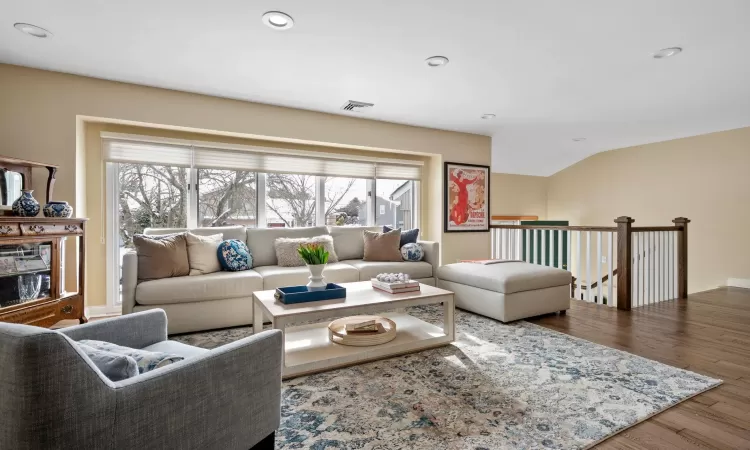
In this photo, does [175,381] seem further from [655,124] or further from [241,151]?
[655,124]

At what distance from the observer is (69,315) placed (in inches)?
113

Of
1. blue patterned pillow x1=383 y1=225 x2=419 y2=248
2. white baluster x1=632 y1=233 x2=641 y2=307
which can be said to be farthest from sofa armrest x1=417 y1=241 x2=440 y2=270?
white baluster x1=632 y1=233 x2=641 y2=307

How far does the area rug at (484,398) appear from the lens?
5.28 feet

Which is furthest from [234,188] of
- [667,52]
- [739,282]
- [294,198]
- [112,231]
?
[739,282]

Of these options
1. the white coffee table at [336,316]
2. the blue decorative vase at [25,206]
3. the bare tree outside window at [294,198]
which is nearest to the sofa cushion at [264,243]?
the bare tree outside window at [294,198]

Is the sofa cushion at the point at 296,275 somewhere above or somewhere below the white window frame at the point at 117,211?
below

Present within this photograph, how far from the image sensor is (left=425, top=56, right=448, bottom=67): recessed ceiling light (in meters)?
2.88

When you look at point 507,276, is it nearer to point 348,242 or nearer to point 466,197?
point 348,242

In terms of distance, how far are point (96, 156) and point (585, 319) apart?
4.90m

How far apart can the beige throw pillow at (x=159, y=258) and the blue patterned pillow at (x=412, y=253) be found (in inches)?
87.5

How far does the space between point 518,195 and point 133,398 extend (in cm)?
730

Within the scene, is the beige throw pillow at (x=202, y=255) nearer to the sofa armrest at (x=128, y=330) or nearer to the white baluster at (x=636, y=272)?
the sofa armrest at (x=128, y=330)

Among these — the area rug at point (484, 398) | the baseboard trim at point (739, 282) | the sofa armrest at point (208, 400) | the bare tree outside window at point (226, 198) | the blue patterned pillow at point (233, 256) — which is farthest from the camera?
the baseboard trim at point (739, 282)

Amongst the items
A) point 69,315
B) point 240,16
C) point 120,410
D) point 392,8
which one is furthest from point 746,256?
point 69,315
